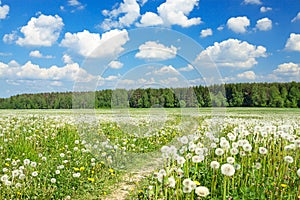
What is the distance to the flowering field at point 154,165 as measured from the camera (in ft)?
15.0

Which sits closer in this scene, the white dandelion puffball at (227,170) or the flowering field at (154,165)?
the white dandelion puffball at (227,170)

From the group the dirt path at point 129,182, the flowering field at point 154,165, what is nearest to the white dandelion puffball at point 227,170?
the flowering field at point 154,165

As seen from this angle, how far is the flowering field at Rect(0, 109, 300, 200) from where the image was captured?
15.0 feet

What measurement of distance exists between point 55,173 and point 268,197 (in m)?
3.76

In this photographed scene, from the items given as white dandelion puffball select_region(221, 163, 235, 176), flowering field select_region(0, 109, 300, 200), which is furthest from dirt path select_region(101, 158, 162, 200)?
white dandelion puffball select_region(221, 163, 235, 176)

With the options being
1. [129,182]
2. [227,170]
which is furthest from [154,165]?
[227,170]

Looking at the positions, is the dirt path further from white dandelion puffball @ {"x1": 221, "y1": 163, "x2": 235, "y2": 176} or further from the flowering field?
white dandelion puffball @ {"x1": 221, "y1": 163, "x2": 235, "y2": 176}

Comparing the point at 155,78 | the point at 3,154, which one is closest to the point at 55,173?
the point at 3,154

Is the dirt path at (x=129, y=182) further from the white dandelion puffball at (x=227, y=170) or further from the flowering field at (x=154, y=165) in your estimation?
the white dandelion puffball at (x=227, y=170)

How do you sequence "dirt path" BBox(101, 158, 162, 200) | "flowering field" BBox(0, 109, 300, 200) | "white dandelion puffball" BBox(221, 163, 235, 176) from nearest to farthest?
"white dandelion puffball" BBox(221, 163, 235, 176)
"flowering field" BBox(0, 109, 300, 200)
"dirt path" BBox(101, 158, 162, 200)

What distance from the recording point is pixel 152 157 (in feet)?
28.7

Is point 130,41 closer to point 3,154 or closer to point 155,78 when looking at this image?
point 155,78

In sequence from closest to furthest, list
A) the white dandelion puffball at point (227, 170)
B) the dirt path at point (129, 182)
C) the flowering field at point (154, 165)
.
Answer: the white dandelion puffball at point (227, 170) < the flowering field at point (154, 165) < the dirt path at point (129, 182)

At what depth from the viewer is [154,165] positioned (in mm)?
7859
